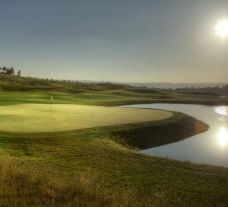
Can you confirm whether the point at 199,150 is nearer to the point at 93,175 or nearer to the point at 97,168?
the point at 97,168

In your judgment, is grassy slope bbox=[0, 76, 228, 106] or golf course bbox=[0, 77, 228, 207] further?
grassy slope bbox=[0, 76, 228, 106]

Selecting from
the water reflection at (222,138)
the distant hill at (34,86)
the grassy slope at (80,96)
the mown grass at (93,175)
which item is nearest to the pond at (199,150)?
the water reflection at (222,138)

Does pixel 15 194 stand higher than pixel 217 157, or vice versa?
pixel 15 194

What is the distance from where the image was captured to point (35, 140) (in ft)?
76.3

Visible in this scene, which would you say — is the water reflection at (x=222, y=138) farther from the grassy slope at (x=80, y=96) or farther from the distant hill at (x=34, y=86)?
the distant hill at (x=34, y=86)

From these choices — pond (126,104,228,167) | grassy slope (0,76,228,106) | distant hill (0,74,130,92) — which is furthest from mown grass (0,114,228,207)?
distant hill (0,74,130,92)

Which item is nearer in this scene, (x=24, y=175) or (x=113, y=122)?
(x=24, y=175)

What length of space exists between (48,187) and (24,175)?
4.78 feet

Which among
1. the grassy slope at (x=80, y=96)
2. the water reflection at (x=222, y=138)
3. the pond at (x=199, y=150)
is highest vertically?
the grassy slope at (x=80, y=96)

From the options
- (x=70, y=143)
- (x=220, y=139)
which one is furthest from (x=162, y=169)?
(x=220, y=139)

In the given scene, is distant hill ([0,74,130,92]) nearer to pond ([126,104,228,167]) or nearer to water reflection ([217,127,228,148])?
water reflection ([217,127,228,148])

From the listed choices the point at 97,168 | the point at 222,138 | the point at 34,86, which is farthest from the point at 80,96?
the point at 97,168

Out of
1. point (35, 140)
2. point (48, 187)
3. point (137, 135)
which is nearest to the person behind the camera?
point (48, 187)

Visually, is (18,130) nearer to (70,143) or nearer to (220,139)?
(70,143)
